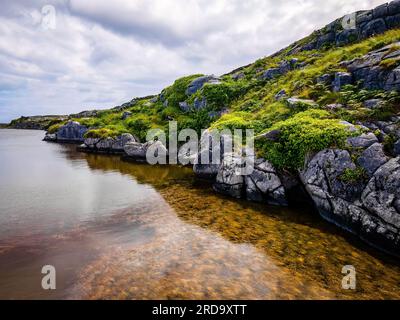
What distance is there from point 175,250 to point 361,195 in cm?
1012

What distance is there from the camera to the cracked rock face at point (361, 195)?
13148 mm

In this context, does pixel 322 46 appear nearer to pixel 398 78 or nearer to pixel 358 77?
pixel 358 77

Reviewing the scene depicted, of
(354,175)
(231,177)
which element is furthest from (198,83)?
(354,175)

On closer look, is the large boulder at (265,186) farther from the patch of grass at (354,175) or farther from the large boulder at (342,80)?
the large boulder at (342,80)

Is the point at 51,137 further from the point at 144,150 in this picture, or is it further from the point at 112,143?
the point at 144,150

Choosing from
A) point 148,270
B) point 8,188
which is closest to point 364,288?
point 148,270

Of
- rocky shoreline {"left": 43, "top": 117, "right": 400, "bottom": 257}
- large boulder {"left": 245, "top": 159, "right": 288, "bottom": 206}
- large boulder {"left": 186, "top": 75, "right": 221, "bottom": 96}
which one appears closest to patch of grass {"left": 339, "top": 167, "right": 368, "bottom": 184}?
rocky shoreline {"left": 43, "top": 117, "right": 400, "bottom": 257}

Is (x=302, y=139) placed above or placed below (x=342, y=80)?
below

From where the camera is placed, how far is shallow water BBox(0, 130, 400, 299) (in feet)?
34.8

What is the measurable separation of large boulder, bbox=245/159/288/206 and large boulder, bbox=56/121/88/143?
6975cm

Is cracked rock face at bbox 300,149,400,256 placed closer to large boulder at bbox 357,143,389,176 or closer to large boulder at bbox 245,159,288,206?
large boulder at bbox 357,143,389,176

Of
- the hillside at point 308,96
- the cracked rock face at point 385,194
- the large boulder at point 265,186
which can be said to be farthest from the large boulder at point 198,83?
the cracked rock face at point 385,194

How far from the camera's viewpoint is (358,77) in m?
26.4

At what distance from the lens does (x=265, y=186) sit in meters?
20.9
